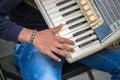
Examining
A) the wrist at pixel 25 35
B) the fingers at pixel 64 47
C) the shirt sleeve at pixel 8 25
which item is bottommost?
the fingers at pixel 64 47

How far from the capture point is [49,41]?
1.13 metres

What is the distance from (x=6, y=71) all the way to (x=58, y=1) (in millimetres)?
466

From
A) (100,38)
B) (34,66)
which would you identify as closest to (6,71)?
(34,66)

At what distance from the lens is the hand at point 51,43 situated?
110 centimetres

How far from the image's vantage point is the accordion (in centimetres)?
113

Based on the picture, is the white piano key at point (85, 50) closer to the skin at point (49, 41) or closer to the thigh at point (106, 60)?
the skin at point (49, 41)

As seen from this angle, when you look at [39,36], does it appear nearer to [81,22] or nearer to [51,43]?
[51,43]

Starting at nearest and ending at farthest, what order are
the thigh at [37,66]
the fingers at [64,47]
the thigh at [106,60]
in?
1. the fingers at [64,47]
2. the thigh at [37,66]
3. the thigh at [106,60]

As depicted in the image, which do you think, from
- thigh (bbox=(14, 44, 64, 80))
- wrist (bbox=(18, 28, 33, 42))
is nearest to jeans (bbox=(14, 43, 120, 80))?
thigh (bbox=(14, 44, 64, 80))

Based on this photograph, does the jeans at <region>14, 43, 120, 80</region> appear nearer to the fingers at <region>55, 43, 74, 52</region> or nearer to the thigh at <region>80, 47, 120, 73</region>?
the thigh at <region>80, 47, 120, 73</region>

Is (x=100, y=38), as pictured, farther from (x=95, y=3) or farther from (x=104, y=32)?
(x=95, y=3)

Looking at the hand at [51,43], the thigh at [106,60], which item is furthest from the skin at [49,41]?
the thigh at [106,60]

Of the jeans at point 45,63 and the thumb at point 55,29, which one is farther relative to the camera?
the jeans at point 45,63

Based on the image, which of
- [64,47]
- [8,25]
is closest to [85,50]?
[64,47]
